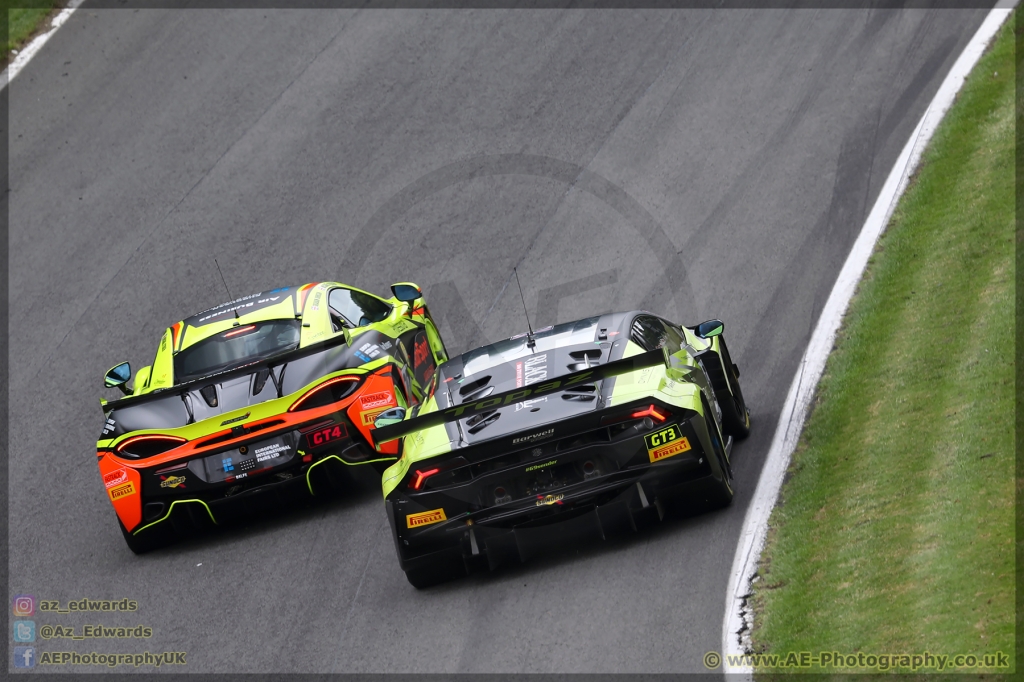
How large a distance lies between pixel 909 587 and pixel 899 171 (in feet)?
28.5

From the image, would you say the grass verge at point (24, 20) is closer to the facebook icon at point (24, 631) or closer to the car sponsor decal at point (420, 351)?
the car sponsor decal at point (420, 351)

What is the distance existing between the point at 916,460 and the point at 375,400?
3918 millimetres

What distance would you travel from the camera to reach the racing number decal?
8.69m

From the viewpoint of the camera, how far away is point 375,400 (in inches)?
418

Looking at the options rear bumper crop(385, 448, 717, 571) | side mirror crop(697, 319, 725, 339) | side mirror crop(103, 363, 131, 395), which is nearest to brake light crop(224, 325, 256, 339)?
side mirror crop(103, 363, 131, 395)

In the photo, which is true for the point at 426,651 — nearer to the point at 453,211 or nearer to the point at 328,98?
the point at 453,211

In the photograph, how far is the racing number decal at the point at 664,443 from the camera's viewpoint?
8688 mm

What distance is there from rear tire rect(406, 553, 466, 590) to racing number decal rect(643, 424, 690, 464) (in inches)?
54.8

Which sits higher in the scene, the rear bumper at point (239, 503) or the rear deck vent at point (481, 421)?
the rear deck vent at point (481, 421)

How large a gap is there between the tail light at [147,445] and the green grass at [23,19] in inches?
456

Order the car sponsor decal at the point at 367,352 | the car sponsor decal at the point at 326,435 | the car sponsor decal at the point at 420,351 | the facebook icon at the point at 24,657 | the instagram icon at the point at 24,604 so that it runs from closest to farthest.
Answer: the facebook icon at the point at 24,657 < the instagram icon at the point at 24,604 < the car sponsor decal at the point at 326,435 < the car sponsor decal at the point at 367,352 < the car sponsor decal at the point at 420,351

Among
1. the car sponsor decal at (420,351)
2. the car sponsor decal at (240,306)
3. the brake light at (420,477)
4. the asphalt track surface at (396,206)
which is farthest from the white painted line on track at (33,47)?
the brake light at (420,477)

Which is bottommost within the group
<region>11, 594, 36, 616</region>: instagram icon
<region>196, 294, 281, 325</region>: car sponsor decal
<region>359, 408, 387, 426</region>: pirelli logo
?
<region>11, 594, 36, 616</region>: instagram icon

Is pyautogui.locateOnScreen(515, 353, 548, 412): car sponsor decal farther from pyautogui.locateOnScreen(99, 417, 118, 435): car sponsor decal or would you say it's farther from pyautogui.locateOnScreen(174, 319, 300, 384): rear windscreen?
pyautogui.locateOnScreen(99, 417, 118, 435): car sponsor decal
